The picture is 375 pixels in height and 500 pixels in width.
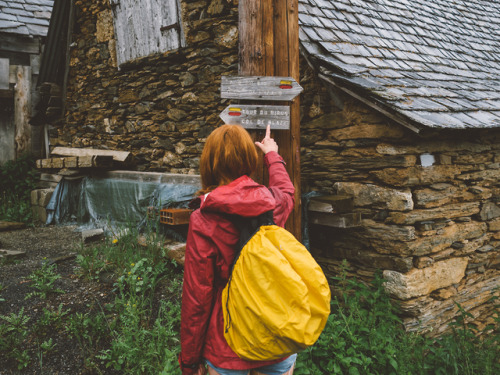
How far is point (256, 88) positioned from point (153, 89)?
140 inches

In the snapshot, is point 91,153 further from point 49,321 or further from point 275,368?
point 275,368

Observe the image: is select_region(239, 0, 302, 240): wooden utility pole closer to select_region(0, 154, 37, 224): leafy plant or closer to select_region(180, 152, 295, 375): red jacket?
select_region(180, 152, 295, 375): red jacket

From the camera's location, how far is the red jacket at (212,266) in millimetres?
1622

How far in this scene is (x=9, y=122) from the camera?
8.41 meters

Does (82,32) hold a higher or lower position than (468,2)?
lower

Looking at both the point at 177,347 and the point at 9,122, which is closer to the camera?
the point at 177,347

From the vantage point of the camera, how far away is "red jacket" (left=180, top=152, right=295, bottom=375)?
1622mm

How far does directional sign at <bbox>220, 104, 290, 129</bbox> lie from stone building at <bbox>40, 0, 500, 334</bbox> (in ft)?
4.01

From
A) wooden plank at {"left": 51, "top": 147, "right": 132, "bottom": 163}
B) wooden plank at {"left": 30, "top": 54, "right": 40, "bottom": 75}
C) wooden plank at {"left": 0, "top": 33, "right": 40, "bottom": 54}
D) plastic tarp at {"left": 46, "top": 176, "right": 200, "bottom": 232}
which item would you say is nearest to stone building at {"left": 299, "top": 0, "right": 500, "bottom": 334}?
plastic tarp at {"left": 46, "top": 176, "right": 200, "bottom": 232}

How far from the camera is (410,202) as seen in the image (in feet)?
11.3

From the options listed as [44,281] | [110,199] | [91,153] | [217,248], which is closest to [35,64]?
[91,153]

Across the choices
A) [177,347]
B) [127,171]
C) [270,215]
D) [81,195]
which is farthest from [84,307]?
[81,195]

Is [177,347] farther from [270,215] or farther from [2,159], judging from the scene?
[2,159]

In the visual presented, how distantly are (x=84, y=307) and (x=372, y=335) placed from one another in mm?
2516
